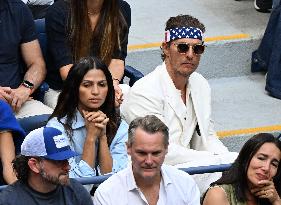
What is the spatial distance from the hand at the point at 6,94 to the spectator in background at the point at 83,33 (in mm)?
475

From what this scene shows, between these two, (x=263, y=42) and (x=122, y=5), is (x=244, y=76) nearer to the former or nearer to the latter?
(x=263, y=42)

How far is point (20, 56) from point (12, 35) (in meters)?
0.20

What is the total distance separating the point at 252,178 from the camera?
227 inches

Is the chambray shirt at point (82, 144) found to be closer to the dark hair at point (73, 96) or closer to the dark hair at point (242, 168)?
the dark hair at point (73, 96)

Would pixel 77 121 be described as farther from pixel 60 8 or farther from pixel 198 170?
pixel 60 8

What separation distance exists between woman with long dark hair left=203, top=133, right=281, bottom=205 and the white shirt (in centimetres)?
19

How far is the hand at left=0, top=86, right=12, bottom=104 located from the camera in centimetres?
662

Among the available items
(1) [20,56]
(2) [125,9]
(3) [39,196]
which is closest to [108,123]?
(1) [20,56]

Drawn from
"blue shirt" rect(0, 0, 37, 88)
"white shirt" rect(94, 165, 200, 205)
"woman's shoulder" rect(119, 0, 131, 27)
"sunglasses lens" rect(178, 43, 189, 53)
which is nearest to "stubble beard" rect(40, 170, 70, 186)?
"white shirt" rect(94, 165, 200, 205)

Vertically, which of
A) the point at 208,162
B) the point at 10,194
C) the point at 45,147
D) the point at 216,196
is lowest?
the point at 208,162

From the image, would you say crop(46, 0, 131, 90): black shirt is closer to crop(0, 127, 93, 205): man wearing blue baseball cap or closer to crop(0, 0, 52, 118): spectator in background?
crop(0, 0, 52, 118): spectator in background

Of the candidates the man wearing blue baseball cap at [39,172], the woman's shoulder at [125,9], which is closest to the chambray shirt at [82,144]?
the man wearing blue baseball cap at [39,172]

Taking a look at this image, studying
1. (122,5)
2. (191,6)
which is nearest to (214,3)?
(191,6)

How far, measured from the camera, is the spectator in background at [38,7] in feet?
25.7
